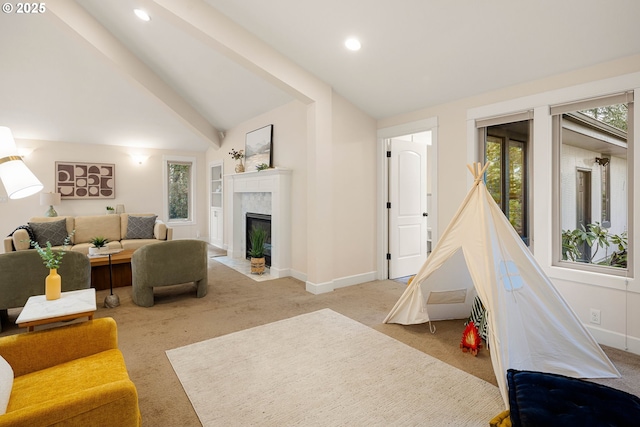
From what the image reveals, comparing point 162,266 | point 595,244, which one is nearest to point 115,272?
point 162,266

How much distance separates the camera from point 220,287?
178 inches

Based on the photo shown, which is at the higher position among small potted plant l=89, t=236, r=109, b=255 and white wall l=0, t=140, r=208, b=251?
white wall l=0, t=140, r=208, b=251

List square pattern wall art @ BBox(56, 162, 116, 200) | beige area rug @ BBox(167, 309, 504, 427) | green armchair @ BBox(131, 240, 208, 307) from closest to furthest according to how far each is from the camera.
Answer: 1. beige area rug @ BBox(167, 309, 504, 427)
2. green armchair @ BBox(131, 240, 208, 307)
3. square pattern wall art @ BBox(56, 162, 116, 200)

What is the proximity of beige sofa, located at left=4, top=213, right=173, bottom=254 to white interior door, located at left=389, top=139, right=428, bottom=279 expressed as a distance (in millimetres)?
3913

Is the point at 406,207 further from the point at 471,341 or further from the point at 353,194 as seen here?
the point at 471,341

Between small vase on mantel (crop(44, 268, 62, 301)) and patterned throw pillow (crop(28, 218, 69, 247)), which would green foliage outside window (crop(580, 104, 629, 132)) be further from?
patterned throw pillow (crop(28, 218, 69, 247))

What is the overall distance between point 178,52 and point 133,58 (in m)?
0.95

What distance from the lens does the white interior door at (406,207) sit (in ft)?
15.8

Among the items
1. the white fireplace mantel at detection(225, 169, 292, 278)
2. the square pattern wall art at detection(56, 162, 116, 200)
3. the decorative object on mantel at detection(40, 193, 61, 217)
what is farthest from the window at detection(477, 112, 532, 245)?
the decorative object on mantel at detection(40, 193, 61, 217)

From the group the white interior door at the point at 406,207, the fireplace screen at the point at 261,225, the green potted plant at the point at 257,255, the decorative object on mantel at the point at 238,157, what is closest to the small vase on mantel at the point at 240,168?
the decorative object on mantel at the point at 238,157

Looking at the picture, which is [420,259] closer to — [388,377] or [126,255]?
[388,377]

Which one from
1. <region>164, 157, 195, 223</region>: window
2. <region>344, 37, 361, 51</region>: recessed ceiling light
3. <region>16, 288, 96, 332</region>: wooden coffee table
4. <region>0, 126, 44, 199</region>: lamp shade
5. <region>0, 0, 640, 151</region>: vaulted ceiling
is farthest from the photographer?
<region>164, 157, 195, 223</region>: window

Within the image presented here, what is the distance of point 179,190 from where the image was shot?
26.3ft

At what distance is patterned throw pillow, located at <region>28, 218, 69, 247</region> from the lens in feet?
16.7
